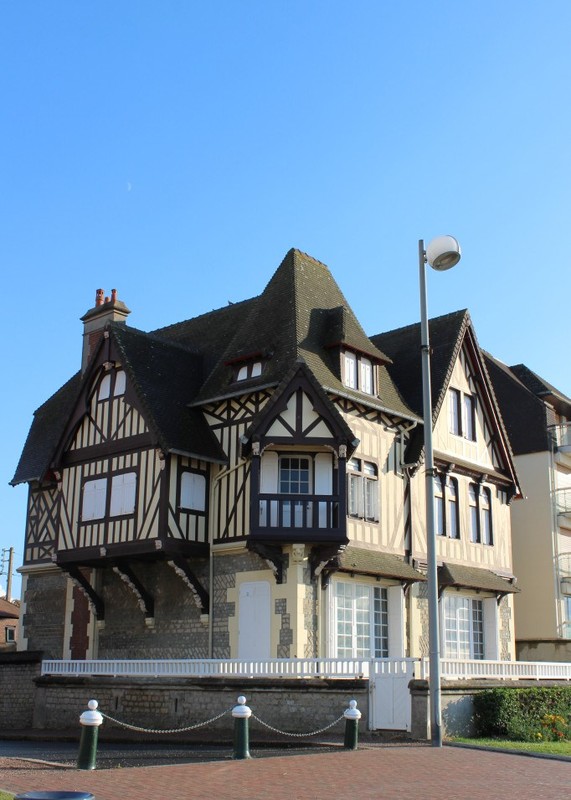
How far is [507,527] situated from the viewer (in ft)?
98.2

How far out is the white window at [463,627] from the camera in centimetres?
2675

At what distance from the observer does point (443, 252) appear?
1566cm

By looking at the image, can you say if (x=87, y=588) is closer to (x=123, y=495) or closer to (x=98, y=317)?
(x=123, y=495)

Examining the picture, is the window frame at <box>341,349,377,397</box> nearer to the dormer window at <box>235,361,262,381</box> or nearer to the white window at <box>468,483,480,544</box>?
the dormer window at <box>235,361,262,381</box>

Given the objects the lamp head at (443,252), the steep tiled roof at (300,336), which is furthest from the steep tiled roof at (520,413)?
the lamp head at (443,252)

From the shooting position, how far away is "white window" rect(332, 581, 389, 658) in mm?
23234

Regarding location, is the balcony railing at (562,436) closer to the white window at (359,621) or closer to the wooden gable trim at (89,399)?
the white window at (359,621)

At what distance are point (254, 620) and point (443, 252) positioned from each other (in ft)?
35.7

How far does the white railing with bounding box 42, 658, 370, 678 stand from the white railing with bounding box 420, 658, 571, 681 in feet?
4.97

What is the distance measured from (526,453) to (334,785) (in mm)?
24397

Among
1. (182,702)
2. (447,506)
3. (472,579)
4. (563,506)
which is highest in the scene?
(563,506)

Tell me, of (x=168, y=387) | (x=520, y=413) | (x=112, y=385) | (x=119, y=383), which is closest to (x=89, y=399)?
(x=112, y=385)

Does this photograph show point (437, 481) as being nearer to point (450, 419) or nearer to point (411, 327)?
point (450, 419)

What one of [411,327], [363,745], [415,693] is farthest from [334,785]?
[411,327]
